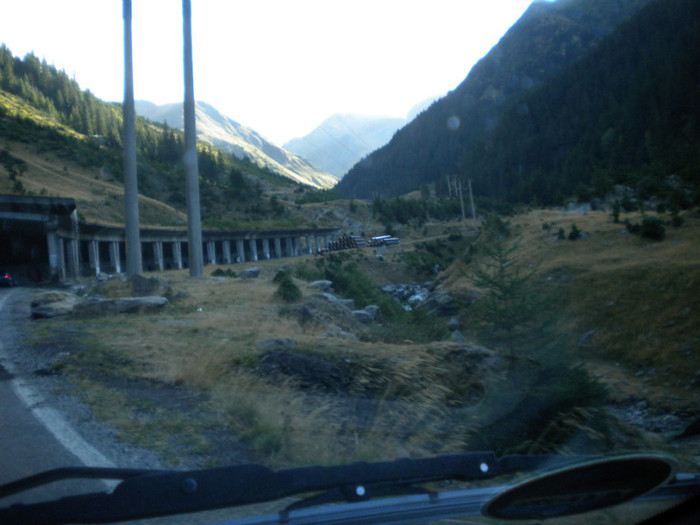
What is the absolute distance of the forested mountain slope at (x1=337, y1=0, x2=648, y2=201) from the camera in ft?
467

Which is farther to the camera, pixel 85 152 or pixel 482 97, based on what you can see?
pixel 482 97

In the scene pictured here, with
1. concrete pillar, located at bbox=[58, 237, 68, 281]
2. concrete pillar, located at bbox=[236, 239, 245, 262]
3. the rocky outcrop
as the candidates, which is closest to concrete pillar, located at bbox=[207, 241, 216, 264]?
concrete pillar, located at bbox=[236, 239, 245, 262]

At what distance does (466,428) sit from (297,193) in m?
106

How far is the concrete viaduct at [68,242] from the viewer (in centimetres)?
3175

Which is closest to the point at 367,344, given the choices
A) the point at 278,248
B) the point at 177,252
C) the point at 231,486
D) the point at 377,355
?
the point at 377,355

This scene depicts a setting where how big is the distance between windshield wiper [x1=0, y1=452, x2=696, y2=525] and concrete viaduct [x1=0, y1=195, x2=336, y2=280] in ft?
108

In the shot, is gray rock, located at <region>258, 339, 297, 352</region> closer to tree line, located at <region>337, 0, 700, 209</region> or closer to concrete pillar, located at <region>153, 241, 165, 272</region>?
tree line, located at <region>337, 0, 700, 209</region>

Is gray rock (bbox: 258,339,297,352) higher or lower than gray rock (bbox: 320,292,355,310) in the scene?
higher

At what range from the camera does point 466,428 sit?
19.9 feet

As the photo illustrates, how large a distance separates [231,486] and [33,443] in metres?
3.27

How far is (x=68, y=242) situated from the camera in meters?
35.9

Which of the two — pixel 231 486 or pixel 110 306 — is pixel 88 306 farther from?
pixel 231 486

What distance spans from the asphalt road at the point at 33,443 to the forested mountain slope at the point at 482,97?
5101 inches

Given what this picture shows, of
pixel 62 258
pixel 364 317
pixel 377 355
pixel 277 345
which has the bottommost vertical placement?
pixel 364 317
